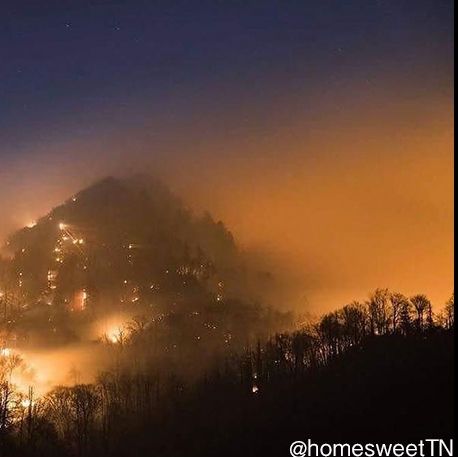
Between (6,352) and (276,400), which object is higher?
(6,352)

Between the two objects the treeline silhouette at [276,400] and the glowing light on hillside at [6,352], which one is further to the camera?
the glowing light on hillside at [6,352]

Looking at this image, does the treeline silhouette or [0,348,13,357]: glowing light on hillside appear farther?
[0,348,13,357]: glowing light on hillside

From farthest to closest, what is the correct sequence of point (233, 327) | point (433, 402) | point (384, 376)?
point (233, 327)
point (384, 376)
point (433, 402)

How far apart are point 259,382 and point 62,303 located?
362ft

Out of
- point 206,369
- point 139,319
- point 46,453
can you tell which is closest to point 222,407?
point 46,453

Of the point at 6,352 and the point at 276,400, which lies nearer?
the point at 276,400

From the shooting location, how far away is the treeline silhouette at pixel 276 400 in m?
62.6

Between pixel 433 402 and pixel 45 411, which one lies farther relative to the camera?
pixel 45 411

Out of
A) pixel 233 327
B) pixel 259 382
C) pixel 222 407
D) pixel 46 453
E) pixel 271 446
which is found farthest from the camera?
pixel 233 327

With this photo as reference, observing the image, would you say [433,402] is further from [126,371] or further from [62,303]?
[62,303]

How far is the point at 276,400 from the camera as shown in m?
89.1

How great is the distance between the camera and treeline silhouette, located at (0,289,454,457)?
62.6 meters

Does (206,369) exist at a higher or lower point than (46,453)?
higher

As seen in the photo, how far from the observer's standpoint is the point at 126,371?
151 metres
